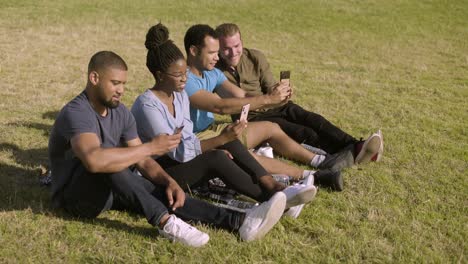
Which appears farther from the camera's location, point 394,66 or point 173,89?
point 394,66

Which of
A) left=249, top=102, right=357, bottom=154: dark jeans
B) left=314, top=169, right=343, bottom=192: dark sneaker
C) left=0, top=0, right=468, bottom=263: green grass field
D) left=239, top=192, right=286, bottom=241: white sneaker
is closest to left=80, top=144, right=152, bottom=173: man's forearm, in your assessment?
left=0, top=0, right=468, bottom=263: green grass field

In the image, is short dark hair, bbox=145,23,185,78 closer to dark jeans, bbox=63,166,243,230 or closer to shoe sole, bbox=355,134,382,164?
dark jeans, bbox=63,166,243,230

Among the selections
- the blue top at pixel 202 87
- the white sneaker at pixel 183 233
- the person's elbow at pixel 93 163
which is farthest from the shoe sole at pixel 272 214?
the blue top at pixel 202 87

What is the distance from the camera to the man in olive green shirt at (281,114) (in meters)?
6.34

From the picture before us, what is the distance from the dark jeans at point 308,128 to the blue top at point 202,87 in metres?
0.84

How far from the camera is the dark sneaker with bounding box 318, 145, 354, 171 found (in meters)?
6.08

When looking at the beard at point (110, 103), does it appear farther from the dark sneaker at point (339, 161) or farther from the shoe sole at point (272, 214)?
the dark sneaker at point (339, 161)

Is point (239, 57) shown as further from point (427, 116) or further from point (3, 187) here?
point (427, 116)

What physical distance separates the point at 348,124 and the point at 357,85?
10.7 feet

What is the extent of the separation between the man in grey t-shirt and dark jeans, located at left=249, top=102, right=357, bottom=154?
2.47 m

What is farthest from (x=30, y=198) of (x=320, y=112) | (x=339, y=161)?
(x=320, y=112)

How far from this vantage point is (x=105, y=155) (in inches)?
159

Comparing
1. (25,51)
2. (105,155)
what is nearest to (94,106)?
(105,155)

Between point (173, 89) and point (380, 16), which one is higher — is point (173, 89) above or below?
above
